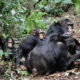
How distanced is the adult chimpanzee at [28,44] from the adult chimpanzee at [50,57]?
0.40m

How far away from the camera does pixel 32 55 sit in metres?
6.24

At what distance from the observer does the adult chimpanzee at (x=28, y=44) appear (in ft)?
22.2

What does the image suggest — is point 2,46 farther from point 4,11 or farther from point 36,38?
point 4,11

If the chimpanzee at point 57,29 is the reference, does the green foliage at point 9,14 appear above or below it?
→ above

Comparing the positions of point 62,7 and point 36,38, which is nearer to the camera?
point 36,38

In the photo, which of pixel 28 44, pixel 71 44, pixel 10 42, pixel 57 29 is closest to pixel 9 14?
pixel 28 44

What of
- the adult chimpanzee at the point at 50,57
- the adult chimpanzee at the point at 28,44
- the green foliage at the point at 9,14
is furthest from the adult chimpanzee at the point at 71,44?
the green foliage at the point at 9,14

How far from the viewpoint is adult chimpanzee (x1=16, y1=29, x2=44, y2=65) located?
6780mm

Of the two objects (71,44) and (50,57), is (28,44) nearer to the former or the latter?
(50,57)

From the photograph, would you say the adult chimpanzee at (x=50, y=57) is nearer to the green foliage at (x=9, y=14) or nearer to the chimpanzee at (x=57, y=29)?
Result: the green foliage at (x=9, y=14)

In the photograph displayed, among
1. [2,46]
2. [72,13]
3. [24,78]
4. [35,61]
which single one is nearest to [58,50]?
[35,61]

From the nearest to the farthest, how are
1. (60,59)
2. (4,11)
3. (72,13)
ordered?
(4,11)
(60,59)
(72,13)

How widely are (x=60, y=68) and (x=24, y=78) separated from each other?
95 cm

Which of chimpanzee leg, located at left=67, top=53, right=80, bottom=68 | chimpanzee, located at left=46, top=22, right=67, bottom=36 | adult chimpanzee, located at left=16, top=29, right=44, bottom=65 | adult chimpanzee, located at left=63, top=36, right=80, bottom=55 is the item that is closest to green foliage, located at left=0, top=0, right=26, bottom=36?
adult chimpanzee, located at left=16, top=29, right=44, bottom=65
